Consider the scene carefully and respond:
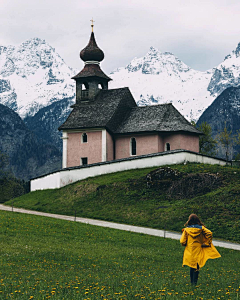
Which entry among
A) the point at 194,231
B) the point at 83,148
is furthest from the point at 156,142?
the point at 194,231

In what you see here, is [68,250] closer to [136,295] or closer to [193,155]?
[136,295]

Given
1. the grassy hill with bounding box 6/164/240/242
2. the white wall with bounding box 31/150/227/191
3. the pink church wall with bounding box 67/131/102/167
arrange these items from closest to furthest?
the grassy hill with bounding box 6/164/240/242
the white wall with bounding box 31/150/227/191
the pink church wall with bounding box 67/131/102/167

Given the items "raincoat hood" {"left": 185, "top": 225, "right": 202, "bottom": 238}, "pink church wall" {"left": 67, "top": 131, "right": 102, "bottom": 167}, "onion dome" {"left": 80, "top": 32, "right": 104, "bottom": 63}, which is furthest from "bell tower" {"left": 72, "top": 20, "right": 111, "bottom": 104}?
"raincoat hood" {"left": 185, "top": 225, "right": 202, "bottom": 238}

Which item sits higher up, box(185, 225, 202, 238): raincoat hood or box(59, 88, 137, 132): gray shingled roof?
box(59, 88, 137, 132): gray shingled roof

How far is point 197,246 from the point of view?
14359mm

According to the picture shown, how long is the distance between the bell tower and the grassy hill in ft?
55.3

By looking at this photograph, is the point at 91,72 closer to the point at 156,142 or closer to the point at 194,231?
the point at 156,142

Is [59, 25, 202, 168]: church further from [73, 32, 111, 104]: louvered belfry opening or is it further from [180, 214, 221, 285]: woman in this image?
[180, 214, 221, 285]: woman

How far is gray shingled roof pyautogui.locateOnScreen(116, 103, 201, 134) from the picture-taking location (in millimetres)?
52237

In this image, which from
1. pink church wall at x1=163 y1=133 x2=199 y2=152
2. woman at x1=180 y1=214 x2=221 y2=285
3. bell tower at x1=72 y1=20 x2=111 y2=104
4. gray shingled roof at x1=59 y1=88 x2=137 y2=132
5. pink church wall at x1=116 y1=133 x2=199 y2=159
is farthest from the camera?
bell tower at x1=72 y1=20 x2=111 y2=104

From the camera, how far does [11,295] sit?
40.1ft

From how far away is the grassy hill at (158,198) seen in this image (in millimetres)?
32906

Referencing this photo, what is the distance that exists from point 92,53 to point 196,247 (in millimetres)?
48975

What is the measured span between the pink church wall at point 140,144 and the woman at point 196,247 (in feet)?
123
